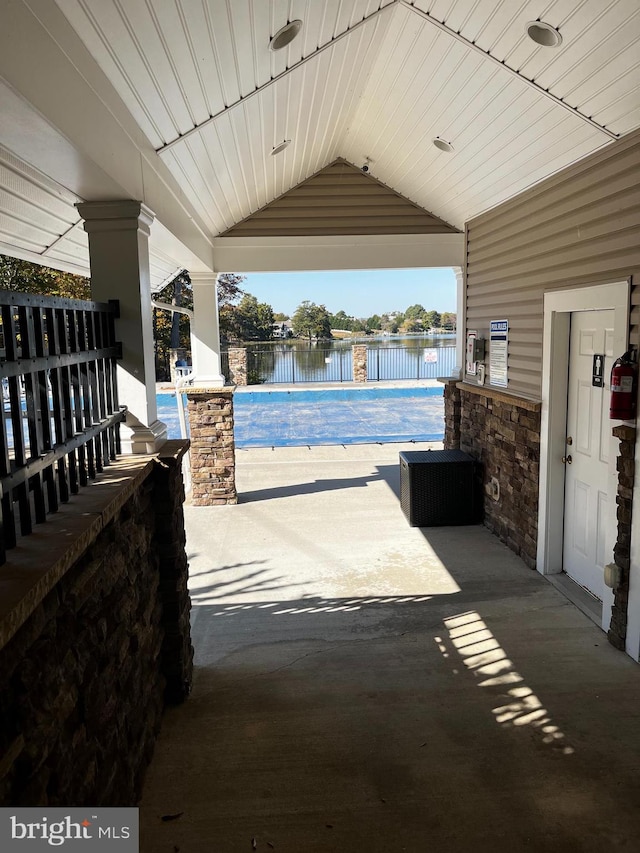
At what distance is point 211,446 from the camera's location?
757cm

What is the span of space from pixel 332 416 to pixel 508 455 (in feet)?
32.4

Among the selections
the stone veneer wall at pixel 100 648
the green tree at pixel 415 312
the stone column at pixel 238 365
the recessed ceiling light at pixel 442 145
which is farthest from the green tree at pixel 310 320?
the stone veneer wall at pixel 100 648

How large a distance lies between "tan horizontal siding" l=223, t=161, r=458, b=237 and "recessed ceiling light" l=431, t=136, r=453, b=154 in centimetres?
171

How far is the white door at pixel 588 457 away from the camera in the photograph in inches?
175

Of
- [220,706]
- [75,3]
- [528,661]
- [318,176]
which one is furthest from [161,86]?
[318,176]

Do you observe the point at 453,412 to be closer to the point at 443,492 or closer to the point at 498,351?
the point at 443,492

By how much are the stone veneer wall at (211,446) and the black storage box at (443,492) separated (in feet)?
7.36

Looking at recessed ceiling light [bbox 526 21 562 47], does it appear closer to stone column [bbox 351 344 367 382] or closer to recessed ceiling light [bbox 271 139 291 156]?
recessed ceiling light [bbox 271 139 291 156]

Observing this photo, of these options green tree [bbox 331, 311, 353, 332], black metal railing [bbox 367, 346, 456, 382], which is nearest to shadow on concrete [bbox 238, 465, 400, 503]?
black metal railing [bbox 367, 346, 456, 382]

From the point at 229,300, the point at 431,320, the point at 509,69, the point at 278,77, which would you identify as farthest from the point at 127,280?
the point at 431,320

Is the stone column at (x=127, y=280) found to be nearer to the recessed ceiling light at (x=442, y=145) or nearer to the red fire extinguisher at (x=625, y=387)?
the red fire extinguisher at (x=625, y=387)

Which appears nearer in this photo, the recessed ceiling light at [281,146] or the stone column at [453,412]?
the recessed ceiling light at [281,146]

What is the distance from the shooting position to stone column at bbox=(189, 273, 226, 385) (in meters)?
7.79

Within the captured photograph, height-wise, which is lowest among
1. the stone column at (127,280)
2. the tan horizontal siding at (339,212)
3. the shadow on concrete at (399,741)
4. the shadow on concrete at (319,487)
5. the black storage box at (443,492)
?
the shadow on concrete at (399,741)
